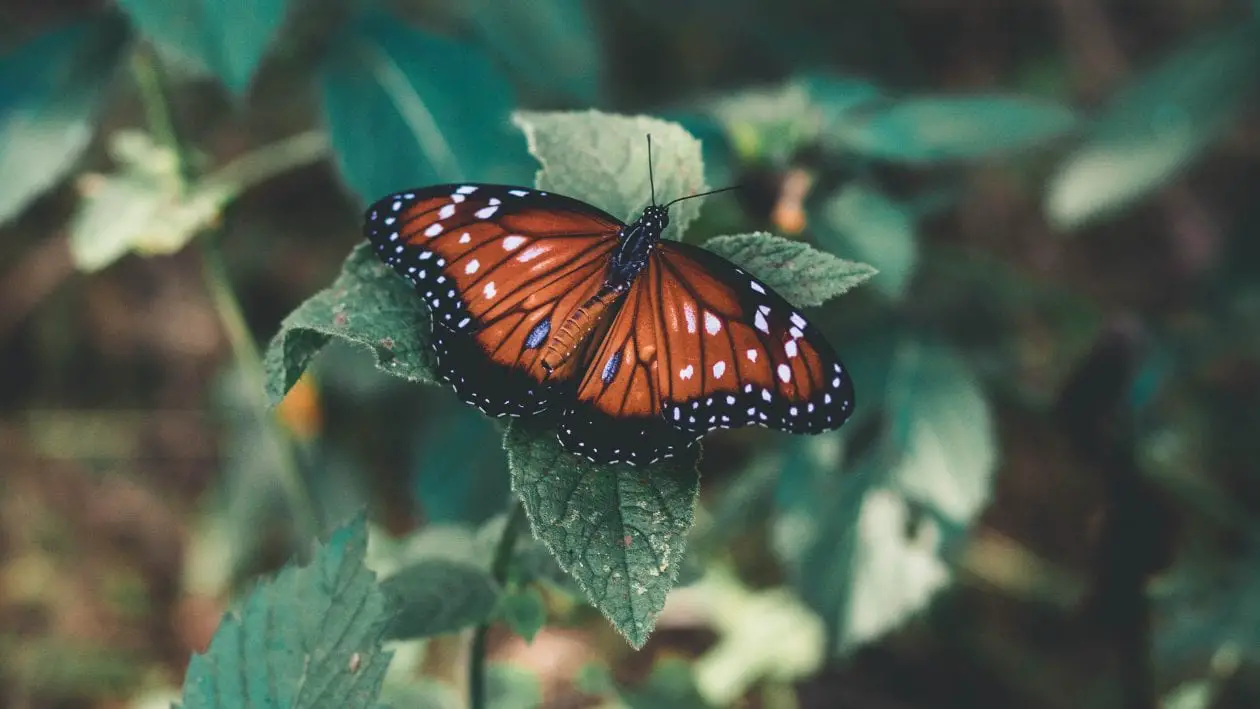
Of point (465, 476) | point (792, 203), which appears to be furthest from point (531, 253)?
point (465, 476)

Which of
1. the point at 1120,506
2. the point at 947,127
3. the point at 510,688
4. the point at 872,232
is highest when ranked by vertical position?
the point at 947,127

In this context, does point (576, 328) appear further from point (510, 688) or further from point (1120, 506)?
point (1120, 506)

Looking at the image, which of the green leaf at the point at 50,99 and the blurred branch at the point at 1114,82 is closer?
the green leaf at the point at 50,99

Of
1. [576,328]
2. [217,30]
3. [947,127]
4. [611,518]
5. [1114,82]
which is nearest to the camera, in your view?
[611,518]

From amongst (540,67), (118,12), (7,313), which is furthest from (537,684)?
(7,313)

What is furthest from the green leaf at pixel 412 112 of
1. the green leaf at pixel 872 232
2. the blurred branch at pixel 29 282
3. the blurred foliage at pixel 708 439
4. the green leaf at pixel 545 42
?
the blurred branch at pixel 29 282

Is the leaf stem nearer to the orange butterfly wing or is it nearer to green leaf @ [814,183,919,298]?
the orange butterfly wing

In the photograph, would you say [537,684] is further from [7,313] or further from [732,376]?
[7,313]

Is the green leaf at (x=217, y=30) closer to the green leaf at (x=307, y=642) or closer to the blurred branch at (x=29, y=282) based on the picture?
the green leaf at (x=307, y=642)
